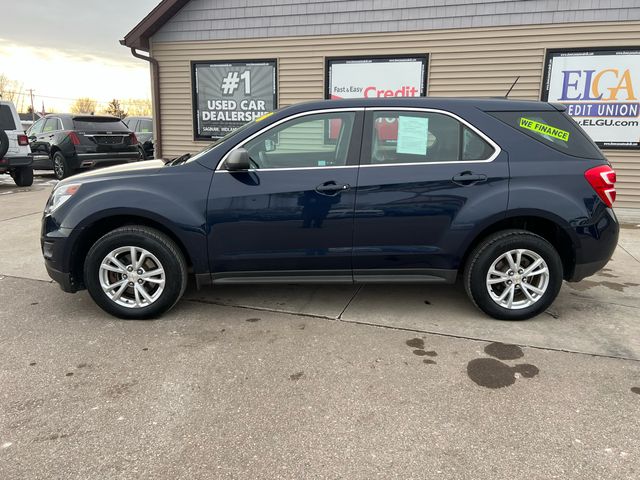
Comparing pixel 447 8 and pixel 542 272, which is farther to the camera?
pixel 447 8

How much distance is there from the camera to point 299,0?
8.66m

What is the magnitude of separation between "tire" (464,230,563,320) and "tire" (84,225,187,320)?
2264mm

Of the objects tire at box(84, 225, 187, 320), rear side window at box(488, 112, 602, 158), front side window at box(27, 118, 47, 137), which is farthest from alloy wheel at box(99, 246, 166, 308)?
front side window at box(27, 118, 47, 137)

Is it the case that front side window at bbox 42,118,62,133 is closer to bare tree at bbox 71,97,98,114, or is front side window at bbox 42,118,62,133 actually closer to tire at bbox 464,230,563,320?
tire at bbox 464,230,563,320

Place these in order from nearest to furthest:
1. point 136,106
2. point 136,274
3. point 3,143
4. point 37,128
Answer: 1. point 136,274
2. point 3,143
3. point 37,128
4. point 136,106

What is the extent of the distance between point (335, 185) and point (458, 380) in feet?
5.18

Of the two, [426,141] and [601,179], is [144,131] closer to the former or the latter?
→ [426,141]

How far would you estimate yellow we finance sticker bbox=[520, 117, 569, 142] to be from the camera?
362cm

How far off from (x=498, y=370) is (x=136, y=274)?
2.65m

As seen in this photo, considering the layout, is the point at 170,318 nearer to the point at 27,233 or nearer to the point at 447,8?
the point at 27,233

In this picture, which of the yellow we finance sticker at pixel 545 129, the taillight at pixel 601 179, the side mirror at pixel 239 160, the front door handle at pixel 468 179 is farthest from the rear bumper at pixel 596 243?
the side mirror at pixel 239 160

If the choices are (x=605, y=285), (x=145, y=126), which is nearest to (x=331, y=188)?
(x=605, y=285)

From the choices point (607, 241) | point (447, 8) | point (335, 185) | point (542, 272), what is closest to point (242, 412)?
point (335, 185)

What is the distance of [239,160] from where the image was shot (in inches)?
135
